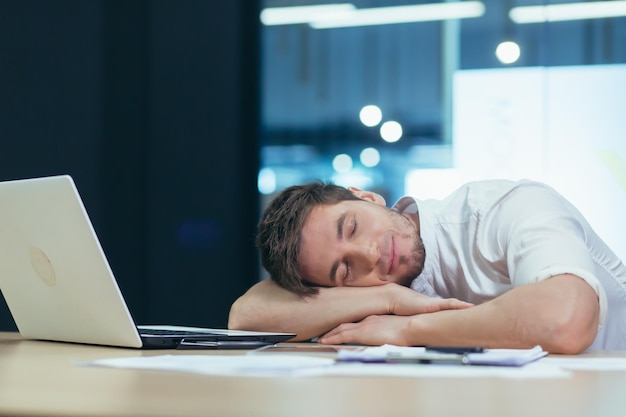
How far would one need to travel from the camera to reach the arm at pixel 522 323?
1.25 metres

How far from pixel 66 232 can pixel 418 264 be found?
0.87 metres

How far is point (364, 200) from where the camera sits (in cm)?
190

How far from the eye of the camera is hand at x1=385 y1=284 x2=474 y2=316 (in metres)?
1.52

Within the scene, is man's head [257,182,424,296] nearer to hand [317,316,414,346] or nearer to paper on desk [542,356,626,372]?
hand [317,316,414,346]

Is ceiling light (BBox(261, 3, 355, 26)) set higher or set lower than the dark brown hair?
higher

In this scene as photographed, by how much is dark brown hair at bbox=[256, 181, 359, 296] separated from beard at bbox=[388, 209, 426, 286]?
12cm

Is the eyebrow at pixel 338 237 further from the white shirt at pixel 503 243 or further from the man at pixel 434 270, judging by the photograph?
the white shirt at pixel 503 243

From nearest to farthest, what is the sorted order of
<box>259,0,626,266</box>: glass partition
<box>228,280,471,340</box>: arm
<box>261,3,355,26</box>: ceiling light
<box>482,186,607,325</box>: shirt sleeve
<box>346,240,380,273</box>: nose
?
<box>482,186,607,325</box>: shirt sleeve
<box>228,280,471,340</box>: arm
<box>346,240,380,273</box>: nose
<box>259,0,626,266</box>: glass partition
<box>261,3,355,26</box>: ceiling light

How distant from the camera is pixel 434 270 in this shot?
188 centimetres

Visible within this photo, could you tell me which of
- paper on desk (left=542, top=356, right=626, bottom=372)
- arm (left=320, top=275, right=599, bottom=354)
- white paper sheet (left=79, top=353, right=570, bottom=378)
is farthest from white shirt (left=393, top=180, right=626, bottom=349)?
white paper sheet (left=79, top=353, right=570, bottom=378)

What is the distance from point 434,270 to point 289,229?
326 millimetres

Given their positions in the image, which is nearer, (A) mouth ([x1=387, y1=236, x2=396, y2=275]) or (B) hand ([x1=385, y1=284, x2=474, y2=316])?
(B) hand ([x1=385, y1=284, x2=474, y2=316])

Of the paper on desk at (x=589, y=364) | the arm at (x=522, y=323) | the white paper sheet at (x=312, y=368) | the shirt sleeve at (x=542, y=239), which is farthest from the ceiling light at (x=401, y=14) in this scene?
the white paper sheet at (x=312, y=368)

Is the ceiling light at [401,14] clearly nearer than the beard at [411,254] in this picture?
No
